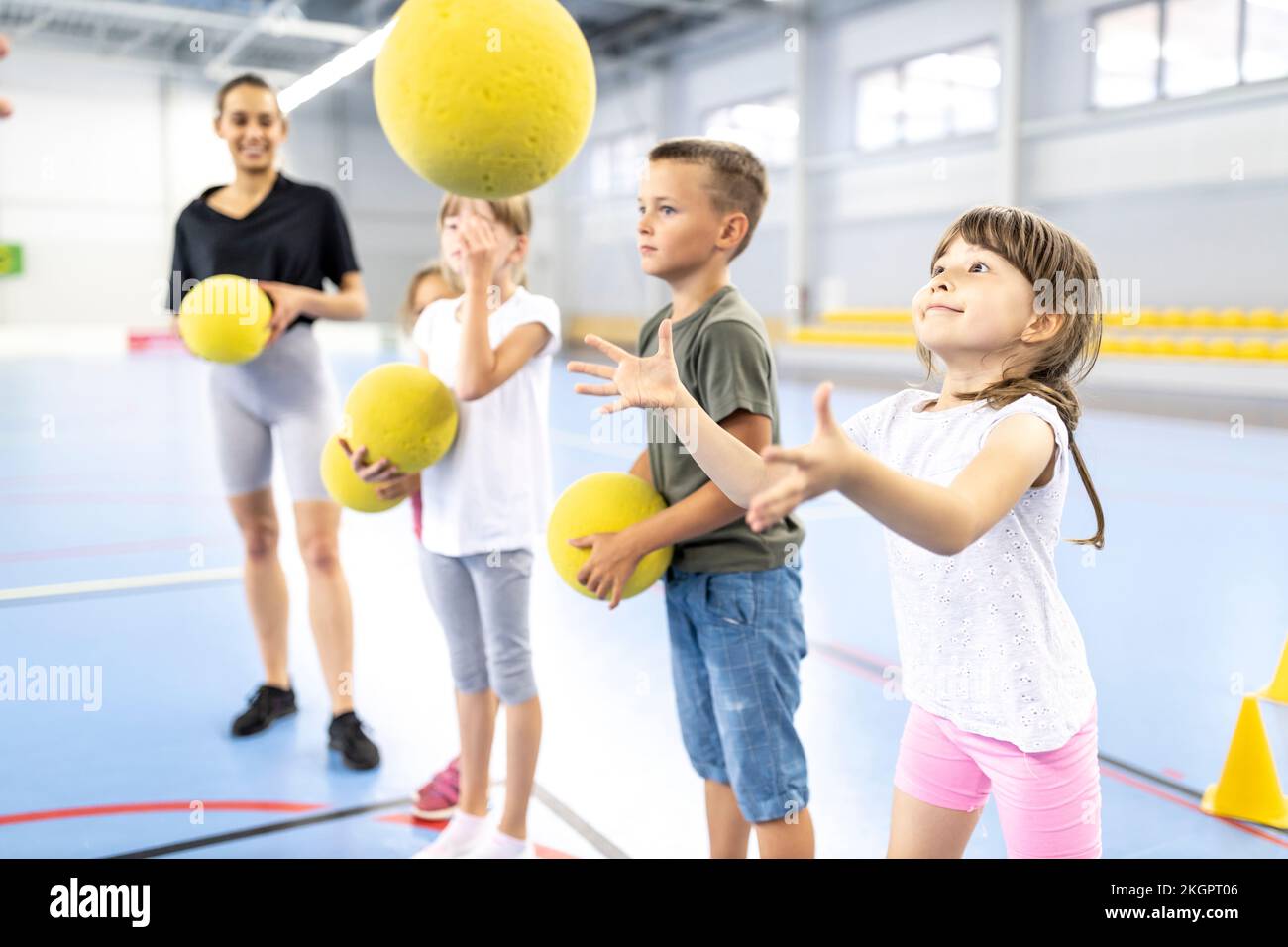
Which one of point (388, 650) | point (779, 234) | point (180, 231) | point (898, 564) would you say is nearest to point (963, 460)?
point (898, 564)

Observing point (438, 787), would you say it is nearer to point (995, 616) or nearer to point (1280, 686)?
point (995, 616)

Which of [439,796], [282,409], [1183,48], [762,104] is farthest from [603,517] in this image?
[762,104]

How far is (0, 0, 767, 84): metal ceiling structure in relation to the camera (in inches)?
729

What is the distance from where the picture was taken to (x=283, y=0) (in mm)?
17312

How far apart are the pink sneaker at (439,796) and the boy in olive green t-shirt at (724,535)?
35.1 inches

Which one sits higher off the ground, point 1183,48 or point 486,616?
point 1183,48

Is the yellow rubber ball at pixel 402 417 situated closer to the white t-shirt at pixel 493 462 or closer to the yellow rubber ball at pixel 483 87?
the white t-shirt at pixel 493 462

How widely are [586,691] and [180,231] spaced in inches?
74.1

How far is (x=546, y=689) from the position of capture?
3.42 metres

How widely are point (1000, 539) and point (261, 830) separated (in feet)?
6.04

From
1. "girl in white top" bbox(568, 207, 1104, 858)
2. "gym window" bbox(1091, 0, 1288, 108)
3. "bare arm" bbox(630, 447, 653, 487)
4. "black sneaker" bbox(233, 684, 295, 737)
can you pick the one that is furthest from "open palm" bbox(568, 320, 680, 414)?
"gym window" bbox(1091, 0, 1288, 108)

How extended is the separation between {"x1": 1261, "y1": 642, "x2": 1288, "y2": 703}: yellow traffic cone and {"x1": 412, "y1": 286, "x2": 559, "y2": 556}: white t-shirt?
2359mm

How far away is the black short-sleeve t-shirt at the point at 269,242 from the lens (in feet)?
9.84

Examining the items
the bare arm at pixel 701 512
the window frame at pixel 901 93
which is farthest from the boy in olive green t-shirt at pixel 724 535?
the window frame at pixel 901 93
